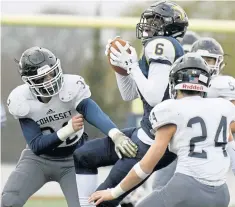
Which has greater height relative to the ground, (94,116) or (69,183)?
(94,116)

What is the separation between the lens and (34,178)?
4246mm

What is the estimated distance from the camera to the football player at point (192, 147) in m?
3.22

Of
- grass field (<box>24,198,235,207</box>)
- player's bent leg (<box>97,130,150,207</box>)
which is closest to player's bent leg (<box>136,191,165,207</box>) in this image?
player's bent leg (<box>97,130,150,207</box>)

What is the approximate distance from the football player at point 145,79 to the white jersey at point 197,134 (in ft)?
1.15

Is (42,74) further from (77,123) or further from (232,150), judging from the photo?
(232,150)

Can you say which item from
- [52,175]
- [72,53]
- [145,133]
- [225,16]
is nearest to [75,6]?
[72,53]

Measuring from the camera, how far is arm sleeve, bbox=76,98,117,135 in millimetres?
3918

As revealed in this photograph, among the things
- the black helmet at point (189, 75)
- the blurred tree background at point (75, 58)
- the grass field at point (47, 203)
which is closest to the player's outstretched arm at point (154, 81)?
the black helmet at point (189, 75)

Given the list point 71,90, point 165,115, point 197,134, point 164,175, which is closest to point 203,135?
point 197,134

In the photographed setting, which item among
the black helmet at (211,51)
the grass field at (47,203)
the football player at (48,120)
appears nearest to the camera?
the football player at (48,120)

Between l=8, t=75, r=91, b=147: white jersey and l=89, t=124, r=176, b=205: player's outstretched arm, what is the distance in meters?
0.77

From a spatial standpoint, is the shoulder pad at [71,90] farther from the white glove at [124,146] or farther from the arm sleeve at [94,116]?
the white glove at [124,146]

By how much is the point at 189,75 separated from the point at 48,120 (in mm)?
1170

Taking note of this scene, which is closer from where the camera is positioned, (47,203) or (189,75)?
(189,75)
